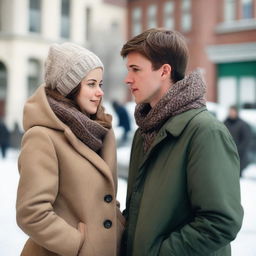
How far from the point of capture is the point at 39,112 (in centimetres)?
208

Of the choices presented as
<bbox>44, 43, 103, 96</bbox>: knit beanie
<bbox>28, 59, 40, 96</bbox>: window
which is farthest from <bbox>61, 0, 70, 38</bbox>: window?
<bbox>44, 43, 103, 96</bbox>: knit beanie

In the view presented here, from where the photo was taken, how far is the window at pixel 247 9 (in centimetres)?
1894

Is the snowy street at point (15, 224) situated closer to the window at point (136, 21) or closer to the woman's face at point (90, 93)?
the woman's face at point (90, 93)

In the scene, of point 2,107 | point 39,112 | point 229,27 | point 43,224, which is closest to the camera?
point 43,224

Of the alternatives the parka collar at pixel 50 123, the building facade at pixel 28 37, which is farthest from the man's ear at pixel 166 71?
the building facade at pixel 28 37

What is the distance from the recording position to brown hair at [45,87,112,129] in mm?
2172

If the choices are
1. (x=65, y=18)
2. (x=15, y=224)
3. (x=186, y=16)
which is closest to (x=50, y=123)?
Answer: (x=15, y=224)

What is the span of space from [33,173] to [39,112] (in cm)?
30

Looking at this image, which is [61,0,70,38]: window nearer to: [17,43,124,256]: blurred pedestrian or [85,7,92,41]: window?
[85,7,92,41]: window

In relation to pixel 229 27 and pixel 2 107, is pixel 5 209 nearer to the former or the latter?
pixel 229 27

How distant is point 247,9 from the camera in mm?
19062

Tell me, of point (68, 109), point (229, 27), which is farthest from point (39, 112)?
point (229, 27)

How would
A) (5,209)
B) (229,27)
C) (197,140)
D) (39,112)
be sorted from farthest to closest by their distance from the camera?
(229,27) → (5,209) → (39,112) → (197,140)

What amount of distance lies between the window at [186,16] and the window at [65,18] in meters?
7.56
